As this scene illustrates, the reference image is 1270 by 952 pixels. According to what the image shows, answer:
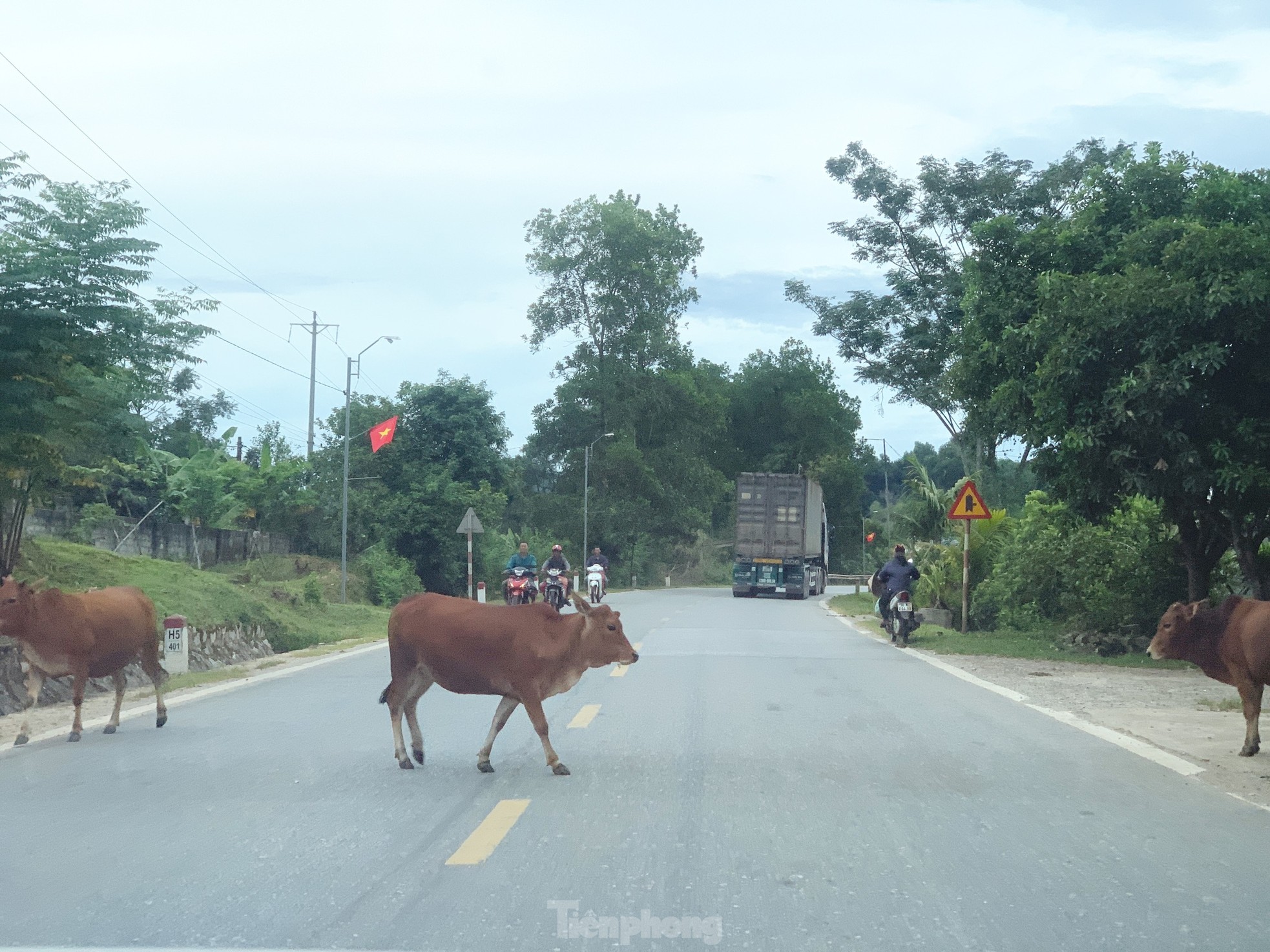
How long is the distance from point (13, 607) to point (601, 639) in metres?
4.82

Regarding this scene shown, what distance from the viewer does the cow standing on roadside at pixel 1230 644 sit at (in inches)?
396

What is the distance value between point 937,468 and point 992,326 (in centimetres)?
10899

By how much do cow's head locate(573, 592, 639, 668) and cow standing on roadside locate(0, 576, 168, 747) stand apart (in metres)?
4.45

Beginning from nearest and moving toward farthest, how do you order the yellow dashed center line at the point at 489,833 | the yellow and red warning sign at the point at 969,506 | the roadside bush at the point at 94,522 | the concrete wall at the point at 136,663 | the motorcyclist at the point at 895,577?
the yellow dashed center line at the point at 489,833 < the concrete wall at the point at 136,663 < the yellow and red warning sign at the point at 969,506 < the motorcyclist at the point at 895,577 < the roadside bush at the point at 94,522

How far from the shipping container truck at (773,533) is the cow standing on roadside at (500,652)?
132 ft

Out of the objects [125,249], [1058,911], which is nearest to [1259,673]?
[1058,911]

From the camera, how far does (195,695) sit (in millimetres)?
14875

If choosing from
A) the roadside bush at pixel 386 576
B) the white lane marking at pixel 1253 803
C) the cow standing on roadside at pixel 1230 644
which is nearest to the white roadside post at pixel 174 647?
the cow standing on roadside at pixel 1230 644

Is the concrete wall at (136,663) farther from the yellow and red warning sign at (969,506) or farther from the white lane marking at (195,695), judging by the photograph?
the yellow and red warning sign at (969,506)

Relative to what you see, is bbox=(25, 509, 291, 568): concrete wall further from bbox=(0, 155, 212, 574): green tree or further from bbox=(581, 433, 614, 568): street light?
bbox=(581, 433, 614, 568): street light

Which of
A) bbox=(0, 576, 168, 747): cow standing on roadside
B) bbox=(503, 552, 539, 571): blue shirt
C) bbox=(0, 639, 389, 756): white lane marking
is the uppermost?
bbox=(503, 552, 539, 571): blue shirt

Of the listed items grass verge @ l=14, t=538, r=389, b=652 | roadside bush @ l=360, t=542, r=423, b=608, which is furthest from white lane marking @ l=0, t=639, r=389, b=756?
roadside bush @ l=360, t=542, r=423, b=608

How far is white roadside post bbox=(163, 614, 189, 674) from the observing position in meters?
17.6

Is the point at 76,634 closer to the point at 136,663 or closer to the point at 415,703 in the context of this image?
the point at 415,703
